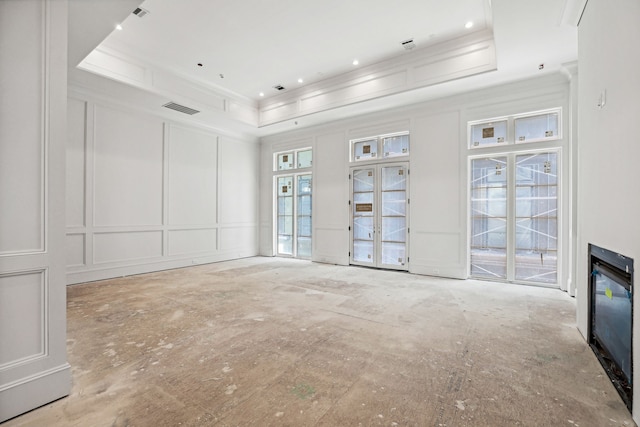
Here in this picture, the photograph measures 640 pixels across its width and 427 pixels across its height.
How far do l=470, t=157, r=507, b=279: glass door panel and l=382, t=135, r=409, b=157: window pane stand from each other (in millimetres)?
1406

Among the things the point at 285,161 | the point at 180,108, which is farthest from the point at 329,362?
the point at 285,161

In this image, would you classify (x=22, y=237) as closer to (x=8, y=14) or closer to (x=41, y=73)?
(x=41, y=73)

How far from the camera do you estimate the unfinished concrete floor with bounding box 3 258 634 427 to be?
1883mm

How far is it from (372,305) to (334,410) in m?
2.29

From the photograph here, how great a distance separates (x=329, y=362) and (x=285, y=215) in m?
6.36

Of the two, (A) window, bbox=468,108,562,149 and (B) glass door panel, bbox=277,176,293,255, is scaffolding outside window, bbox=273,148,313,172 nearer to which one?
(B) glass door panel, bbox=277,176,293,255

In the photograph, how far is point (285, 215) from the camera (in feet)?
28.5

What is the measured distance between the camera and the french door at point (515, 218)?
5148mm

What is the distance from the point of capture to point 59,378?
2.02 metres

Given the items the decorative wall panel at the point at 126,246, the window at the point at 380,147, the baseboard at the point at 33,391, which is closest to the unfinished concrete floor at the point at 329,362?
the baseboard at the point at 33,391

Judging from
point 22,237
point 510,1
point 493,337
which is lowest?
point 493,337

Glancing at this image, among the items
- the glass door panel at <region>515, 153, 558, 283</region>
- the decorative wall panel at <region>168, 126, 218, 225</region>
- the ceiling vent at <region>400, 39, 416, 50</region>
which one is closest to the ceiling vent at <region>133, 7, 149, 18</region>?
the decorative wall panel at <region>168, 126, 218, 225</region>

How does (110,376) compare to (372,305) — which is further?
(372,305)

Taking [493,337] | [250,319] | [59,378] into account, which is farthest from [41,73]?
[493,337]
